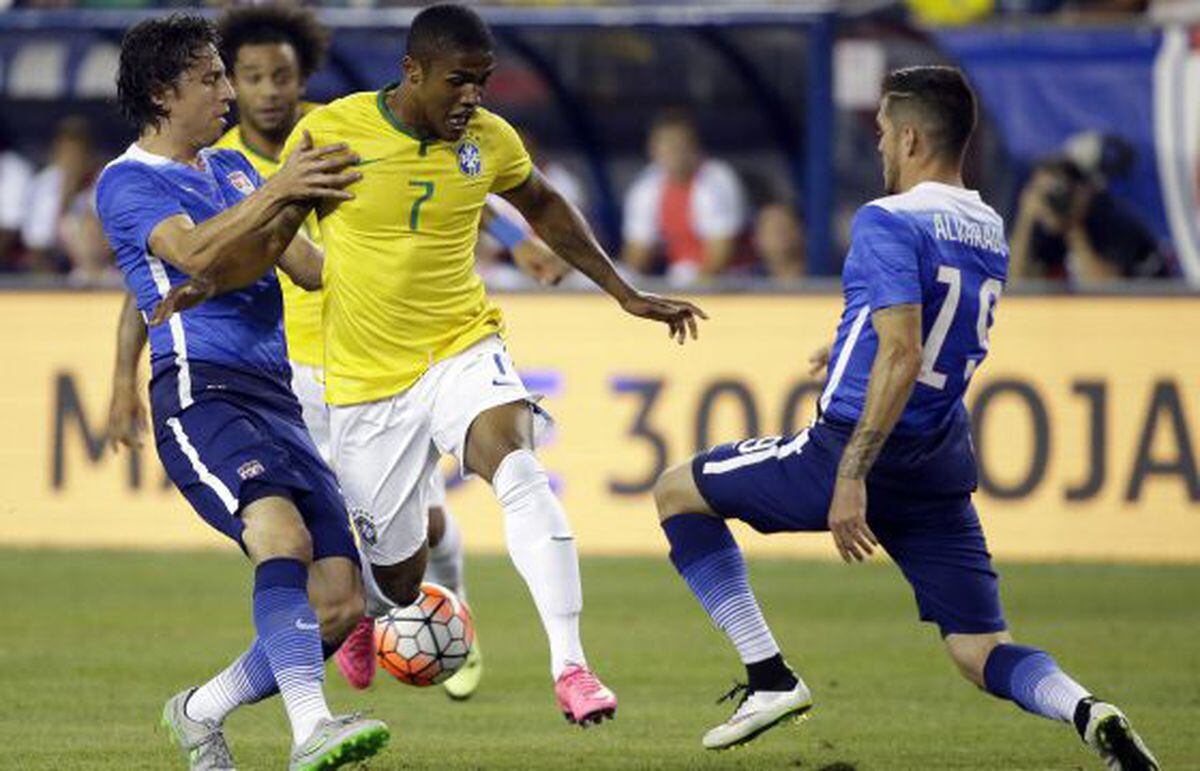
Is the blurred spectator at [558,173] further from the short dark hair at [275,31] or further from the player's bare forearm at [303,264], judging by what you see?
the player's bare forearm at [303,264]

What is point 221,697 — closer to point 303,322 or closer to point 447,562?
point 303,322

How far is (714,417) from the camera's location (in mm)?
15984

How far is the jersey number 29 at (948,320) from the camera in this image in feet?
25.8

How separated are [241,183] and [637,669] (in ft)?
12.0

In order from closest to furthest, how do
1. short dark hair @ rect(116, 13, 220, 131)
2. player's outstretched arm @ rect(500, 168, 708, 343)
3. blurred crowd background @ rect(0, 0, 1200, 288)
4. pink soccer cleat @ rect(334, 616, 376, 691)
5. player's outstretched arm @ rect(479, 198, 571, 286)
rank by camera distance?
short dark hair @ rect(116, 13, 220, 131) → player's outstretched arm @ rect(500, 168, 708, 343) → player's outstretched arm @ rect(479, 198, 571, 286) → pink soccer cleat @ rect(334, 616, 376, 691) → blurred crowd background @ rect(0, 0, 1200, 288)

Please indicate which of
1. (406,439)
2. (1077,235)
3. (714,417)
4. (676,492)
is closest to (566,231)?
(406,439)

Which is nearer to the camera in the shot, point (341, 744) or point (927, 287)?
point (341, 744)

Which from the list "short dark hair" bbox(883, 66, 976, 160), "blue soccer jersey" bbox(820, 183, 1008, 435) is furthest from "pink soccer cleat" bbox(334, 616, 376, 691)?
"short dark hair" bbox(883, 66, 976, 160)

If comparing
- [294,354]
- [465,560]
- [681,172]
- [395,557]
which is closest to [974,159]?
[681,172]

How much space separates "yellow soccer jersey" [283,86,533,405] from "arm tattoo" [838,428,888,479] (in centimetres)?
165

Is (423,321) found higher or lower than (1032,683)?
higher

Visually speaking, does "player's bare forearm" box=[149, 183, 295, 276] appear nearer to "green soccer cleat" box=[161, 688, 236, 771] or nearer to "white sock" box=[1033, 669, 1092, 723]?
"green soccer cleat" box=[161, 688, 236, 771]

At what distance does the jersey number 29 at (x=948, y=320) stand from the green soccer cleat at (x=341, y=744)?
1992 mm

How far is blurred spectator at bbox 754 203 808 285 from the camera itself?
18750mm
